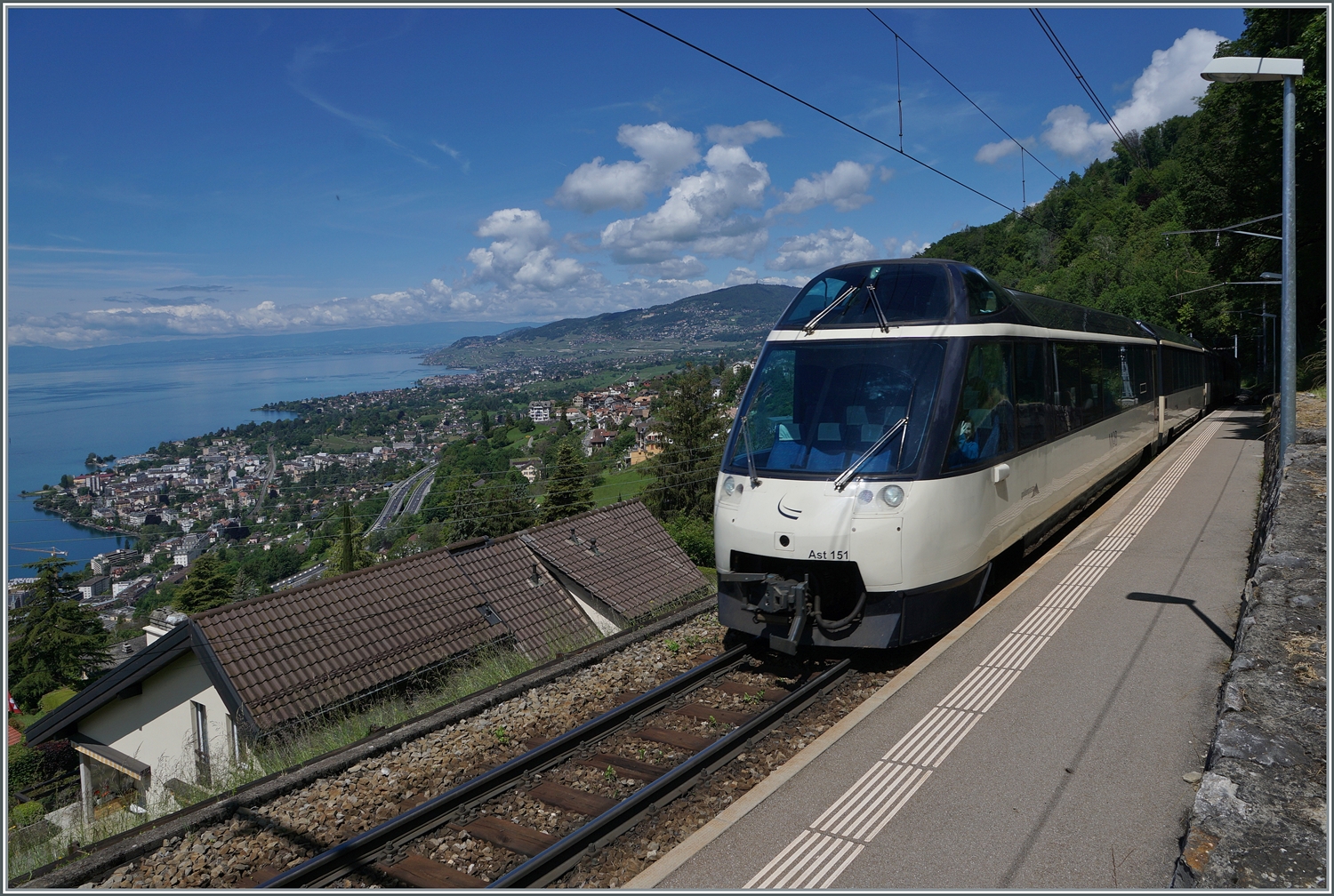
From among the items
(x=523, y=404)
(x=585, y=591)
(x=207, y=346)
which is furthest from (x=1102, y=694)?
(x=207, y=346)

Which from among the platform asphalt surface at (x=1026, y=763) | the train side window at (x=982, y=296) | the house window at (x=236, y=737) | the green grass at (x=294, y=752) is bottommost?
the house window at (x=236, y=737)

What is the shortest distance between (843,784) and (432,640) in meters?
10.9

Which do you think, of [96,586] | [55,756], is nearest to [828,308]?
[55,756]

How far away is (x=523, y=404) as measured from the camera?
208 ft

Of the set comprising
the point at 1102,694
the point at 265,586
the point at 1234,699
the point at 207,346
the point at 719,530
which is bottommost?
the point at 265,586

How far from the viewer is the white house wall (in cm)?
1277

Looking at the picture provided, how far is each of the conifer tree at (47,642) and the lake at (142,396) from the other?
20.6 ft

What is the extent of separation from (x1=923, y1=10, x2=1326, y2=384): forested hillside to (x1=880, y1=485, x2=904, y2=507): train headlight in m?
18.9

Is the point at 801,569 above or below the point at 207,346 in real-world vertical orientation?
below

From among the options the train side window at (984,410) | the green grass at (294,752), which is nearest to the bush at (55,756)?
the green grass at (294,752)

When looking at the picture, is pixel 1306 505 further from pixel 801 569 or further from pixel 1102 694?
pixel 801 569

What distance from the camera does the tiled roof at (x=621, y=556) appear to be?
1730 centimetres

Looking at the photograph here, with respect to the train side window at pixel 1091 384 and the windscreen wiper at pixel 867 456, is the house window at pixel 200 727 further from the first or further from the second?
the train side window at pixel 1091 384

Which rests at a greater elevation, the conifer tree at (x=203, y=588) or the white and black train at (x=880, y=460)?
the white and black train at (x=880, y=460)
